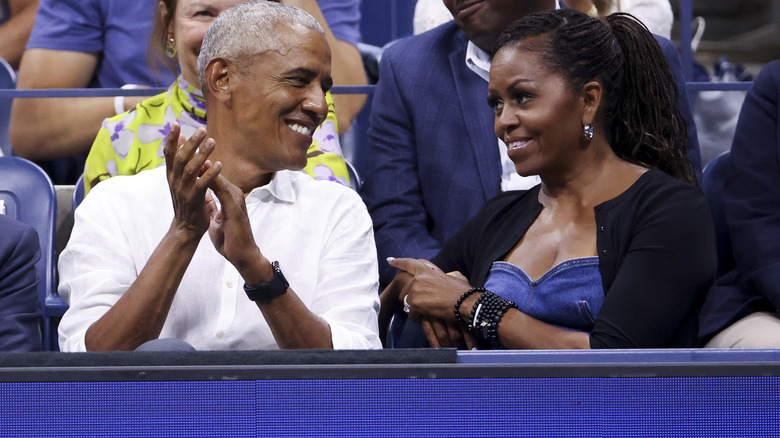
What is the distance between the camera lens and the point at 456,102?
7.84ft

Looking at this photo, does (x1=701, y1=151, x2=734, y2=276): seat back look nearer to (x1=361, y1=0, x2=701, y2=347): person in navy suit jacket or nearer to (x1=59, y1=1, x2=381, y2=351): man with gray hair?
(x1=361, y1=0, x2=701, y2=347): person in navy suit jacket

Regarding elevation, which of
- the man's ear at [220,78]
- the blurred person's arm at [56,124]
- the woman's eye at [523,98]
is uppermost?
the man's ear at [220,78]

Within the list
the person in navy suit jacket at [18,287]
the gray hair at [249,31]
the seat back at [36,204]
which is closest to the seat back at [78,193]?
the seat back at [36,204]

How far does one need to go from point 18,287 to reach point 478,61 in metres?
1.21

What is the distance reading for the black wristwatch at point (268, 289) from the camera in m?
1.52

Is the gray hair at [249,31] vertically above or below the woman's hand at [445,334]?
above

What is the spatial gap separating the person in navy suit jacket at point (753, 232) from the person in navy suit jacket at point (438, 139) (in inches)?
5.6

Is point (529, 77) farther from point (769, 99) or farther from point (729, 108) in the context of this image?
point (729, 108)

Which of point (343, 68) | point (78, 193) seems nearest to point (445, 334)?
point (78, 193)

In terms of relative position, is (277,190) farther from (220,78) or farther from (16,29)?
(16,29)

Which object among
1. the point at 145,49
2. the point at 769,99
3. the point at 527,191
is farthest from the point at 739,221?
the point at 145,49

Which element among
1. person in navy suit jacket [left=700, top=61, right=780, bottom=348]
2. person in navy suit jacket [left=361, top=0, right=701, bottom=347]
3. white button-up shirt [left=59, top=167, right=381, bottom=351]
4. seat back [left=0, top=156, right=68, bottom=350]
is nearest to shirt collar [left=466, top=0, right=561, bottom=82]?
person in navy suit jacket [left=361, top=0, right=701, bottom=347]

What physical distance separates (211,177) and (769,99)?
50.7 inches

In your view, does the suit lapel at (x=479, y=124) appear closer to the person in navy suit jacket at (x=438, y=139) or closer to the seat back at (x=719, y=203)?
the person in navy suit jacket at (x=438, y=139)
